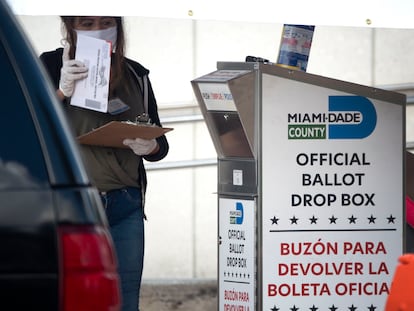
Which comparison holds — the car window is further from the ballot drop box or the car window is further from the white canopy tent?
the ballot drop box

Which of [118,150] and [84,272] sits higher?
[118,150]

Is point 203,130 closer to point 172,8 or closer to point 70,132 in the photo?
point 172,8

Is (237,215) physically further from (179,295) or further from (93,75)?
(179,295)

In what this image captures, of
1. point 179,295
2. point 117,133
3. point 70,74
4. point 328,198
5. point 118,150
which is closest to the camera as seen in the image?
point 117,133

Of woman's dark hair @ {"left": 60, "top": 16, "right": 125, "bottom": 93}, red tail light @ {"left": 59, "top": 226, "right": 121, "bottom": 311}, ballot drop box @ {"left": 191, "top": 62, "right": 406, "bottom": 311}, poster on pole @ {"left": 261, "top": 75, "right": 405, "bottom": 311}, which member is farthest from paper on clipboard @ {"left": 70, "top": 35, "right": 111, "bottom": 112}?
red tail light @ {"left": 59, "top": 226, "right": 121, "bottom": 311}

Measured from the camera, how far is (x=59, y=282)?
11.0 feet

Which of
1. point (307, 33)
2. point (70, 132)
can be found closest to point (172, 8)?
point (307, 33)

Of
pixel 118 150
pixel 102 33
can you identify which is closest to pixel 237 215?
pixel 118 150

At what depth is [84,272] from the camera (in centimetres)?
337

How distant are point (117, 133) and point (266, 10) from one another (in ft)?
3.17

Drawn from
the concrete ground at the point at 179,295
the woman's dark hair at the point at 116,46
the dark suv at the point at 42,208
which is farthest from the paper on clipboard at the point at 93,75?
the concrete ground at the point at 179,295

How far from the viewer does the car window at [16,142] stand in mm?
3402

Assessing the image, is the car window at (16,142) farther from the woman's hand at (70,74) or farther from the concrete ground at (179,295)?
the concrete ground at (179,295)

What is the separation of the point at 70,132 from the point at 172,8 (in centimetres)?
262
